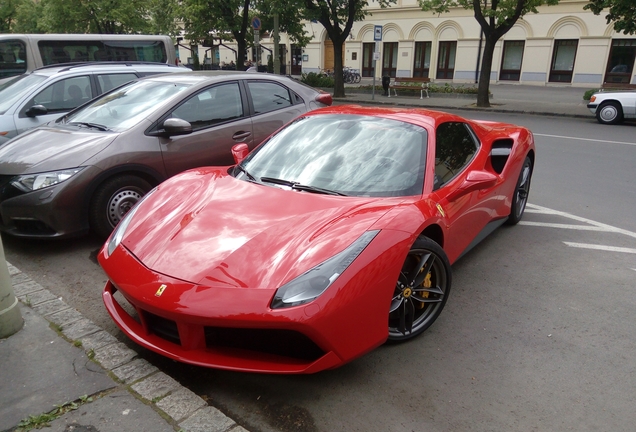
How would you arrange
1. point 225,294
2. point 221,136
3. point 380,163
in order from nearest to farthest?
point 225,294, point 380,163, point 221,136

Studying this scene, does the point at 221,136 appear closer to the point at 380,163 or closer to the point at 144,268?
the point at 380,163

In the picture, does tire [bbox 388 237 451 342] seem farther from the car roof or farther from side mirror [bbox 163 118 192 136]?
the car roof

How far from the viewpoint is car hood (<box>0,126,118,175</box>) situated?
14.1ft

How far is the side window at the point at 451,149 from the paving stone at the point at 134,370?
6.89 feet

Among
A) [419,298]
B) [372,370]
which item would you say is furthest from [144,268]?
[419,298]

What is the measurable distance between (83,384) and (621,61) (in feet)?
114

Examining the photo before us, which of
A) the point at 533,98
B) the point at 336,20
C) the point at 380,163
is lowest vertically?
the point at 533,98

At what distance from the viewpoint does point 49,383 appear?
255 centimetres

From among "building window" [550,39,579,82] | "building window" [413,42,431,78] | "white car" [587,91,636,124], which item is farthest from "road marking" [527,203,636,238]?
"building window" [413,42,431,78]

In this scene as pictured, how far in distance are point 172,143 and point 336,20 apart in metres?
18.7

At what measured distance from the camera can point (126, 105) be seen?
5.21 metres

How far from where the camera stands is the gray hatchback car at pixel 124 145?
4.23 metres

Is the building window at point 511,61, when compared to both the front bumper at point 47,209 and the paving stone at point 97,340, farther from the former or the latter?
the paving stone at point 97,340

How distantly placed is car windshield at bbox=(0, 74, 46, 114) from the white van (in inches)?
182
